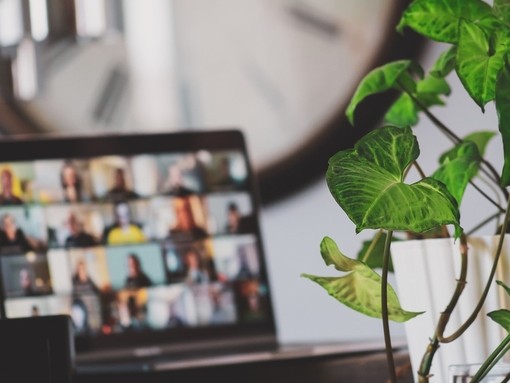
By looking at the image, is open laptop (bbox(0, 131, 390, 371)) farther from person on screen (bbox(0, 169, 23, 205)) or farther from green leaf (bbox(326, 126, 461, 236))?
green leaf (bbox(326, 126, 461, 236))

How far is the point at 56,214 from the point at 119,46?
56cm

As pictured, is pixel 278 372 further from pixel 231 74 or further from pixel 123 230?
pixel 231 74

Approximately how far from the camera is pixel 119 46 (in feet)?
5.28

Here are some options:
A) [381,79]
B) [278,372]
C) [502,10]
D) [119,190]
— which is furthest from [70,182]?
[502,10]

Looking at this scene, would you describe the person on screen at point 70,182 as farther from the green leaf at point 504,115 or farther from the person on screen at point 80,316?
the green leaf at point 504,115

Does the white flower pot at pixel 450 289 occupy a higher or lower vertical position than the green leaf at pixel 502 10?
lower

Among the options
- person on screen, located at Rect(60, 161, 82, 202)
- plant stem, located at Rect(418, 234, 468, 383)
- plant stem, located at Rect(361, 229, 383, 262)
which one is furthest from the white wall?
plant stem, located at Rect(418, 234, 468, 383)

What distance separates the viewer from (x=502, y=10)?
670 millimetres

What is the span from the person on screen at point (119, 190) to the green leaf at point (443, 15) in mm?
535

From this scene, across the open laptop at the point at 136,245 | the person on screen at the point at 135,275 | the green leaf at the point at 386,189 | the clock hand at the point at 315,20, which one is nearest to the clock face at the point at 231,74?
the clock hand at the point at 315,20

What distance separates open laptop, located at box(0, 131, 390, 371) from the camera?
109cm

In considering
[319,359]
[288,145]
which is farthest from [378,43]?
[319,359]

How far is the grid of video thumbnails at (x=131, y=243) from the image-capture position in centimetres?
109

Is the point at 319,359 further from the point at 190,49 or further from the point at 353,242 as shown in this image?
the point at 190,49
